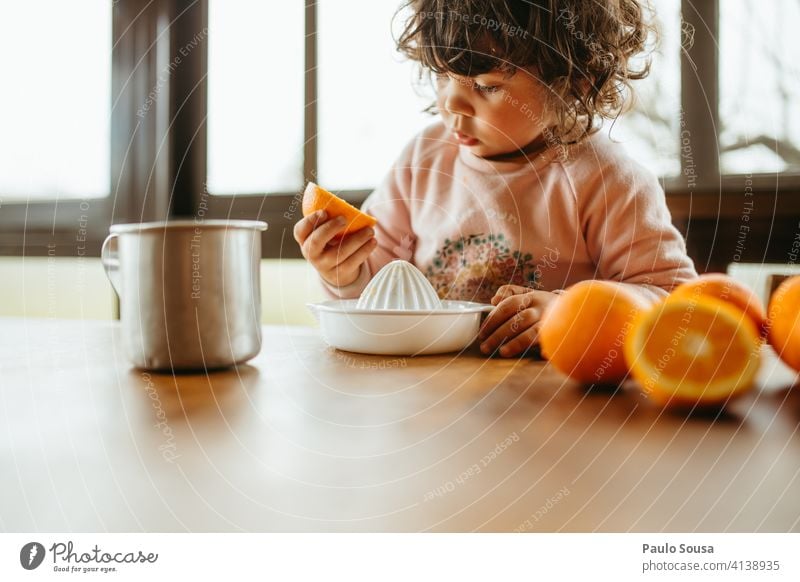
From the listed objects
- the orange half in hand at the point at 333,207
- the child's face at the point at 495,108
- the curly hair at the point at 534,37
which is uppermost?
the curly hair at the point at 534,37

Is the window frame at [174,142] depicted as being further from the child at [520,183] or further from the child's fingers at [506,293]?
the child's fingers at [506,293]

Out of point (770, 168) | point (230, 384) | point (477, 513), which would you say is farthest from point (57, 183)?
point (770, 168)

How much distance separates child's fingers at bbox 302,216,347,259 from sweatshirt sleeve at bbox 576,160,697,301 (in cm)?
22

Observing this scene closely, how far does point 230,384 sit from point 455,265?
0.25m

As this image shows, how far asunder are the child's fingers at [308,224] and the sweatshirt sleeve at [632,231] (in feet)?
0.75

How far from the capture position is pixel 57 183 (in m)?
0.44

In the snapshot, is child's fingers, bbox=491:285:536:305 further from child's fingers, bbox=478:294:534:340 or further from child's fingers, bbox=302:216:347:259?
child's fingers, bbox=302:216:347:259

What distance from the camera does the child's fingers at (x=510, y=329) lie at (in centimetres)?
32

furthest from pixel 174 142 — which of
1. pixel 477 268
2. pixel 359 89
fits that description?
pixel 477 268

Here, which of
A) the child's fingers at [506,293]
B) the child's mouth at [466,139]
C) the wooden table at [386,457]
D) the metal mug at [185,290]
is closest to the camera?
the wooden table at [386,457]

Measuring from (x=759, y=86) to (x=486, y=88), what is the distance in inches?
8.8

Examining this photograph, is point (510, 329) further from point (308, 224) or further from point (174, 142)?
point (174, 142)
